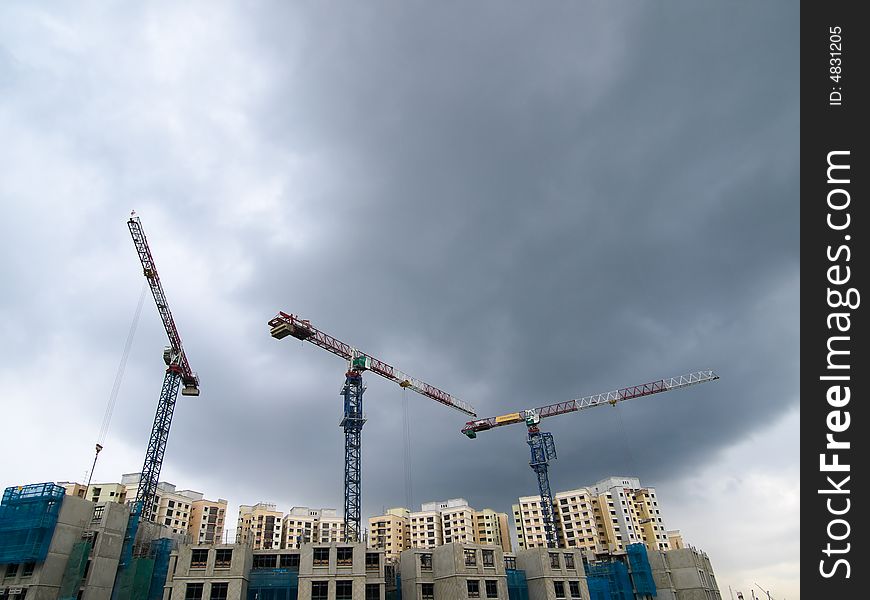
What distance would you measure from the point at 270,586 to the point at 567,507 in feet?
395

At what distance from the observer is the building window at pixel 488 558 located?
67.1 meters

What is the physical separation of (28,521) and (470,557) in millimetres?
52608

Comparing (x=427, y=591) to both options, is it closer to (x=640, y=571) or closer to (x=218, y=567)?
(x=218, y=567)

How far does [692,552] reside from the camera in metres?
83.4

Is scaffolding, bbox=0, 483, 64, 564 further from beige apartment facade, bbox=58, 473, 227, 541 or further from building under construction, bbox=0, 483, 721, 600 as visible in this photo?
beige apartment facade, bbox=58, 473, 227, 541

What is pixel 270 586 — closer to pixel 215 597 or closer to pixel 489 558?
pixel 215 597

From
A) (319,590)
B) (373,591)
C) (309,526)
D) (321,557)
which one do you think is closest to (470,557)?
(373,591)

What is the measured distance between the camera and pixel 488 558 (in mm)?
67625

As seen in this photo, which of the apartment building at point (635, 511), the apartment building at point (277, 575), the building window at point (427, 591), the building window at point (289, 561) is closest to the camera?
the apartment building at point (277, 575)

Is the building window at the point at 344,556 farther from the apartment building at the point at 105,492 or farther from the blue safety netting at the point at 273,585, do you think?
the apartment building at the point at 105,492

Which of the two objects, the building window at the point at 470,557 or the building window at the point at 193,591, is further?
the building window at the point at 470,557

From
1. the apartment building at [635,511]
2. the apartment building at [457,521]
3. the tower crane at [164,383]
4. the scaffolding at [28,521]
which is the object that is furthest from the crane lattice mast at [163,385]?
the apartment building at [635,511]

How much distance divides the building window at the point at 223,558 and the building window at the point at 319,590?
10.6m
